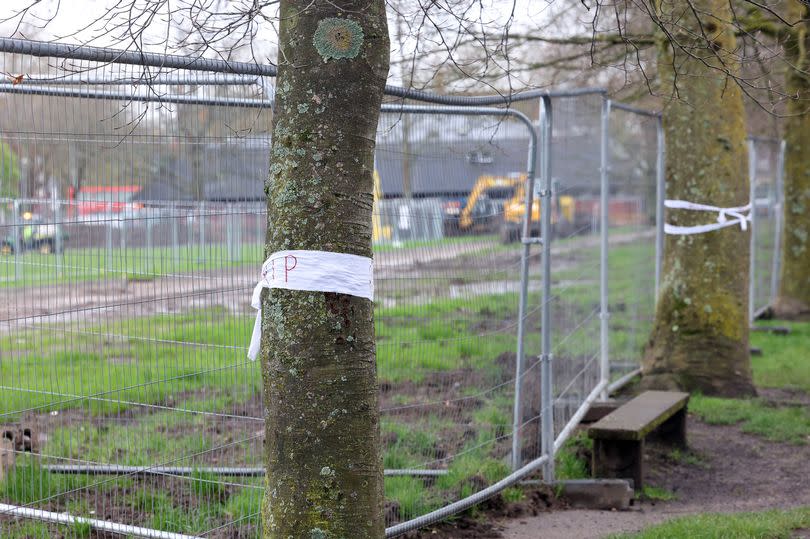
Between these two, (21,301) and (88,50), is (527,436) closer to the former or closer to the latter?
(21,301)

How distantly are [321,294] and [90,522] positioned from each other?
1902 mm

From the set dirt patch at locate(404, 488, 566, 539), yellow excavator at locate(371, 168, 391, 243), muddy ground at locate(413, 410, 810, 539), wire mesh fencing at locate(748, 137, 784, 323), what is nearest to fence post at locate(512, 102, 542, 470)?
dirt patch at locate(404, 488, 566, 539)

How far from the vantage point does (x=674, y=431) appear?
277 inches

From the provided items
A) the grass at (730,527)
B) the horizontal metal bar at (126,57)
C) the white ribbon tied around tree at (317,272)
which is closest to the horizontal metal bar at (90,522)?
the white ribbon tied around tree at (317,272)

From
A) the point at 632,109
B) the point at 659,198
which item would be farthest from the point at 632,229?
the point at 632,109

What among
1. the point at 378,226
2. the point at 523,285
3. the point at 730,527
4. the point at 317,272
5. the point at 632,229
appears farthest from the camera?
the point at 632,229

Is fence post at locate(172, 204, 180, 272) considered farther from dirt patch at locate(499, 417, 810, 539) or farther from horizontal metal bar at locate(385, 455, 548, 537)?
dirt patch at locate(499, 417, 810, 539)

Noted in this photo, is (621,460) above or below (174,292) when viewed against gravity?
below

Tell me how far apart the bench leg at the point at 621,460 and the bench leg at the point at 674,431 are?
98 centimetres

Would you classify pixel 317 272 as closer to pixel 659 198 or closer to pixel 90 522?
pixel 90 522

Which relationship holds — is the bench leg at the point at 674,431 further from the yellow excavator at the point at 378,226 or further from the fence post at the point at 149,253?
the fence post at the point at 149,253

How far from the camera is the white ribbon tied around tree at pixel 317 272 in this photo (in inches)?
118

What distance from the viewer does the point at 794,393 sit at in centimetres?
902

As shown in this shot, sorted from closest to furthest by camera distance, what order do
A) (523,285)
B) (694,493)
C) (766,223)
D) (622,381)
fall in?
(523,285) → (694,493) → (622,381) → (766,223)
